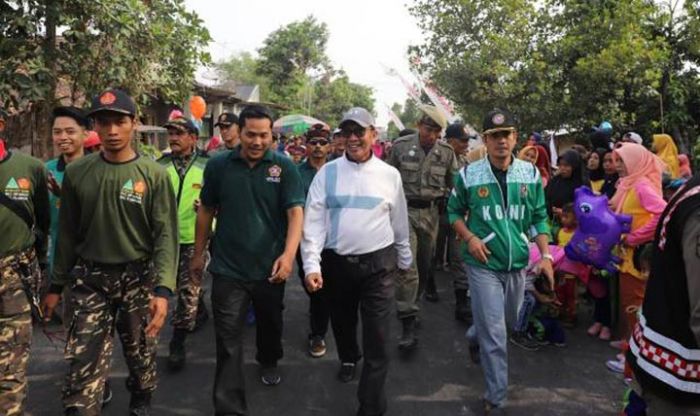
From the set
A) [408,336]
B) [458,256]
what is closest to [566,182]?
[458,256]

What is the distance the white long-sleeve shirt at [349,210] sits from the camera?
3.26m

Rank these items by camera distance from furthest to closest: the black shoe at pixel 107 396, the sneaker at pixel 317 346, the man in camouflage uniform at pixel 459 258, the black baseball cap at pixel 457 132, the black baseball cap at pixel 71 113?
the black baseball cap at pixel 457 132
the man in camouflage uniform at pixel 459 258
the sneaker at pixel 317 346
the black baseball cap at pixel 71 113
the black shoe at pixel 107 396

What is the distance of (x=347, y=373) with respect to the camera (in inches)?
151

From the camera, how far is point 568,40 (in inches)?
467

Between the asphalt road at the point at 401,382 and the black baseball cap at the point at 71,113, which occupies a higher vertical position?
the black baseball cap at the point at 71,113

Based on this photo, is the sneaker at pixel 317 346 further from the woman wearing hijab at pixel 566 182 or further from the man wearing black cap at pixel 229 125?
the woman wearing hijab at pixel 566 182

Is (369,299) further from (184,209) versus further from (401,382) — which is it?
(184,209)

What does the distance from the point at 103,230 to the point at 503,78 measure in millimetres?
12282

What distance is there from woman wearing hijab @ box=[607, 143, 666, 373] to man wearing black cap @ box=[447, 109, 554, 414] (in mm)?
1208

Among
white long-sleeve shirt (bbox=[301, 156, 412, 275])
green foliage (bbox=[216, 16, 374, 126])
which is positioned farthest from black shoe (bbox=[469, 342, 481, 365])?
green foliage (bbox=[216, 16, 374, 126])

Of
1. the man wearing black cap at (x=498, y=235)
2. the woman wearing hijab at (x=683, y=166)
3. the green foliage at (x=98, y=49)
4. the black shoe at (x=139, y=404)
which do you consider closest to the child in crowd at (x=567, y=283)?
the man wearing black cap at (x=498, y=235)

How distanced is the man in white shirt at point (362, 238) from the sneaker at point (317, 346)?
3.49ft

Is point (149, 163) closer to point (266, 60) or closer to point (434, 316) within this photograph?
point (434, 316)

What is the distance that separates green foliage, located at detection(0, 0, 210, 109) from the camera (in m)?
5.92
